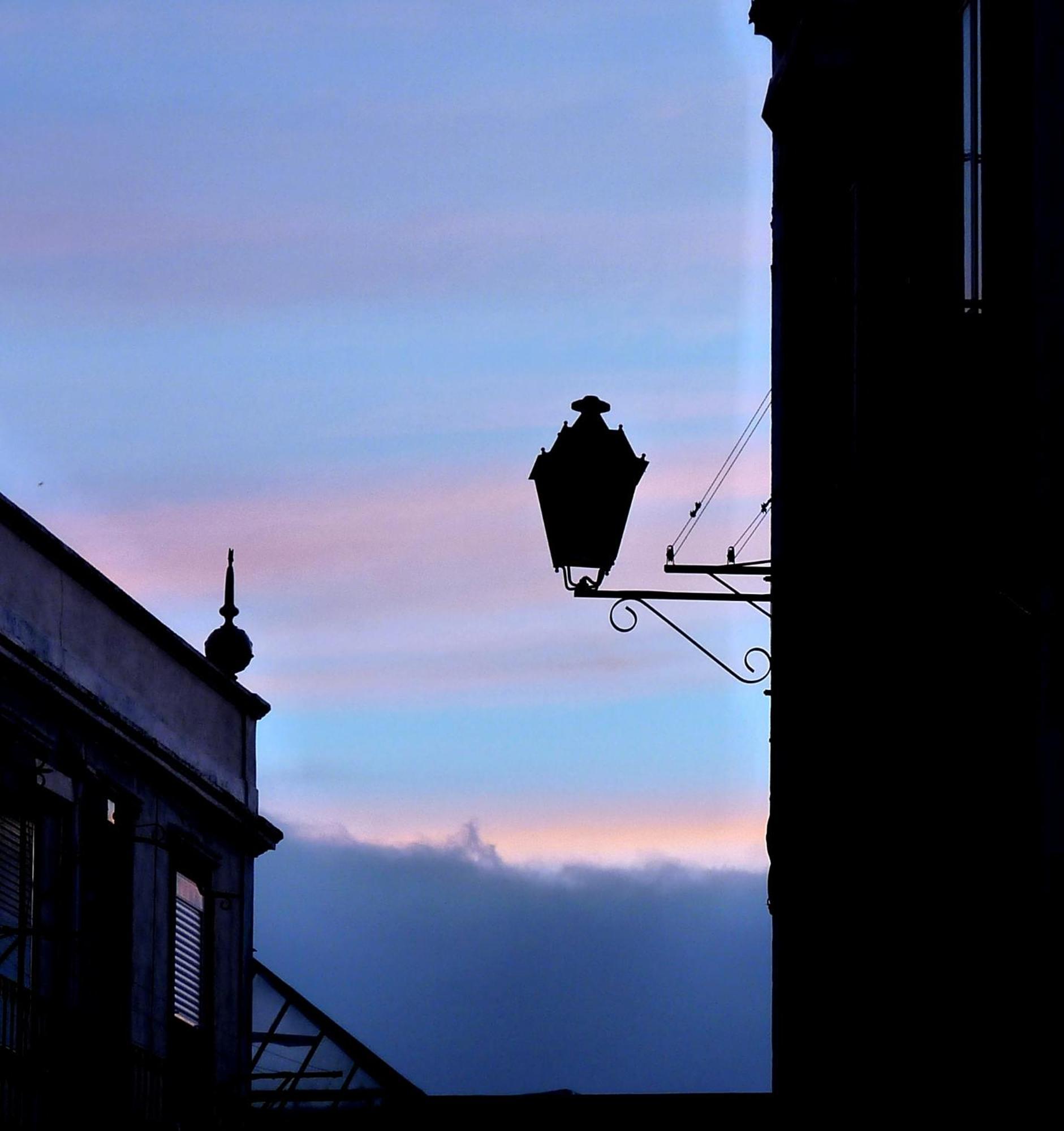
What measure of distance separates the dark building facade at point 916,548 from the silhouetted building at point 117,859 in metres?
8.53

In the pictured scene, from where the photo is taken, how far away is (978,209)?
9258 millimetres

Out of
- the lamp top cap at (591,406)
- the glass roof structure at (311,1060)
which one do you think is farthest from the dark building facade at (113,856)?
the lamp top cap at (591,406)

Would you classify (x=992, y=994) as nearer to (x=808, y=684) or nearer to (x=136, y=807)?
(x=808, y=684)

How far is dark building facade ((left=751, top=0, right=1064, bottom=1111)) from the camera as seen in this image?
8.13 meters

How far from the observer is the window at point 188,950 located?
23.1 metres

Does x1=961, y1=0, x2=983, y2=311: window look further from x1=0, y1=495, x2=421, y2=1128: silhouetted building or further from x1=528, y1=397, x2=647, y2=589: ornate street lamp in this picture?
x1=0, y1=495, x2=421, y2=1128: silhouetted building

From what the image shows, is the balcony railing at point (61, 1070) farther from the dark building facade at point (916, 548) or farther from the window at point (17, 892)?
the dark building facade at point (916, 548)

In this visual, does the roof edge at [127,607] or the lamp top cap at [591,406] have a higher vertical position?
the roof edge at [127,607]

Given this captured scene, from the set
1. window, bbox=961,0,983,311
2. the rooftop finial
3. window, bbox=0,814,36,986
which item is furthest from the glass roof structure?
window, bbox=961,0,983,311

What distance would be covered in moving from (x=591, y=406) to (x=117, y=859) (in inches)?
395

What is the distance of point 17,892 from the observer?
19859mm

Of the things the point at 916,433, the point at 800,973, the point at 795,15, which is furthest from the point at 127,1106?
the point at 916,433

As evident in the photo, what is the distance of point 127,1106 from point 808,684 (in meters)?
10.4

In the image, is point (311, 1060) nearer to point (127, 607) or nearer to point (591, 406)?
point (127, 607)
